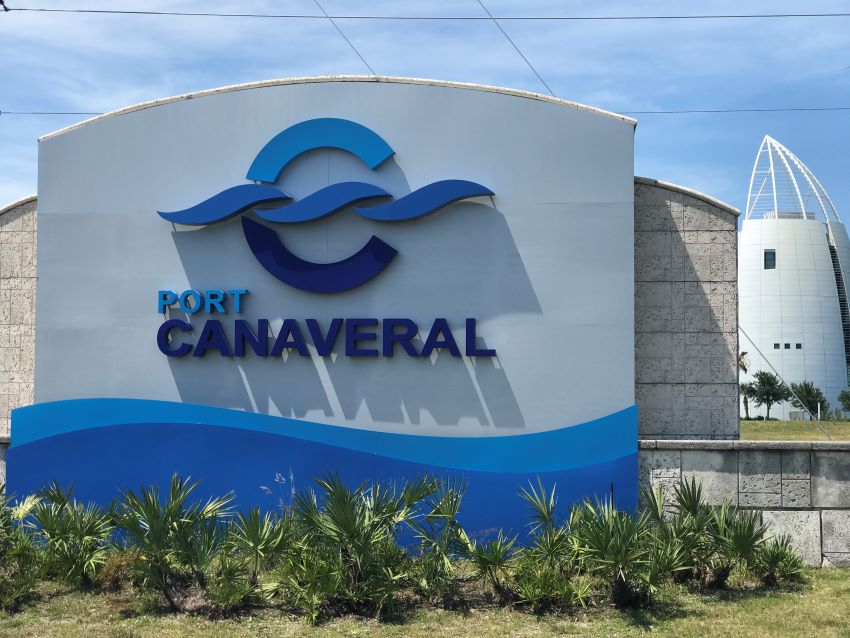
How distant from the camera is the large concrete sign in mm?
14320

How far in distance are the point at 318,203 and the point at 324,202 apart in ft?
0.35

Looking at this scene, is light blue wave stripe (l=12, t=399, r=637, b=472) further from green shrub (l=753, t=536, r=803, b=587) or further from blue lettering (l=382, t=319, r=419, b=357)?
green shrub (l=753, t=536, r=803, b=587)

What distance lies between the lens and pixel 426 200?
47.8 ft

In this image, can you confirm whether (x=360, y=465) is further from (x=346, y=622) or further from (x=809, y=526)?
(x=809, y=526)

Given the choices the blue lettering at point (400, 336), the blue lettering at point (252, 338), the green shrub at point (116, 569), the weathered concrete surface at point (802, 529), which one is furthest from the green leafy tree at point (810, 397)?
the green shrub at point (116, 569)

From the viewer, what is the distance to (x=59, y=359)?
51.5ft

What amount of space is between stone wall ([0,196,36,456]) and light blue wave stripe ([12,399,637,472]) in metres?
1.45

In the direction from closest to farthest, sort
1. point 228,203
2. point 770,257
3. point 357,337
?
1. point 357,337
2. point 228,203
3. point 770,257

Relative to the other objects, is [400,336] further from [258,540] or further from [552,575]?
[552,575]

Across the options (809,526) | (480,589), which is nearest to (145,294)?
(480,589)

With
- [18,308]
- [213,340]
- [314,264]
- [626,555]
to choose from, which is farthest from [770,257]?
[626,555]

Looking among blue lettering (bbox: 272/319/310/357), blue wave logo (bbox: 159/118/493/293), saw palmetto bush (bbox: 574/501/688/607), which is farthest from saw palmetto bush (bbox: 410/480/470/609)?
blue wave logo (bbox: 159/118/493/293)

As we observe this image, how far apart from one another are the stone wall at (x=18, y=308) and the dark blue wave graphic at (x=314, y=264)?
4663 millimetres

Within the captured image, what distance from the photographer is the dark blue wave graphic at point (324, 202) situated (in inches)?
577
